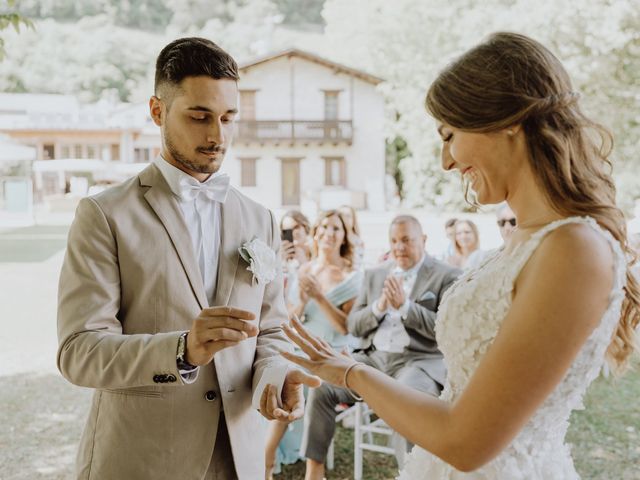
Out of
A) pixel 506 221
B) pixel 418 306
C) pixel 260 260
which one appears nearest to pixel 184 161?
pixel 260 260

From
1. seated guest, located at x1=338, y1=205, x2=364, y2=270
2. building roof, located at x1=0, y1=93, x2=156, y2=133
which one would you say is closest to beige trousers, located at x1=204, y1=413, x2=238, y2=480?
seated guest, located at x1=338, y1=205, x2=364, y2=270

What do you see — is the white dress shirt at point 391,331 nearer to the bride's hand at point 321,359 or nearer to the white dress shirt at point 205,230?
the white dress shirt at point 205,230

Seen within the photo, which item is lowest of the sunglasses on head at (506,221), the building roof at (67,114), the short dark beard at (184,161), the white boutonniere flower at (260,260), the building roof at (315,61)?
the sunglasses on head at (506,221)

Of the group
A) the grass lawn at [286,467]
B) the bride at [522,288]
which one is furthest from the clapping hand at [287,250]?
the bride at [522,288]

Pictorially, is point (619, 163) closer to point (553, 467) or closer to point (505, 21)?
point (505, 21)

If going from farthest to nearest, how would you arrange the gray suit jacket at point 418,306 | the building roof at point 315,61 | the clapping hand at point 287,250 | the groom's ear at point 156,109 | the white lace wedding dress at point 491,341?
the building roof at point 315,61, the clapping hand at point 287,250, the gray suit jacket at point 418,306, the groom's ear at point 156,109, the white lace wedding dress at point 491,341

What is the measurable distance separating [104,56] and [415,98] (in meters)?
15.3

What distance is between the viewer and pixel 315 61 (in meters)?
21.4

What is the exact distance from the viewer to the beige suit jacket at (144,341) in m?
1.65

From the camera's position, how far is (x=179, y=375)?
1625 millimetres

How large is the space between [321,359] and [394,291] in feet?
8.16

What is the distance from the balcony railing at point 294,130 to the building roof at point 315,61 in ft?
5.74

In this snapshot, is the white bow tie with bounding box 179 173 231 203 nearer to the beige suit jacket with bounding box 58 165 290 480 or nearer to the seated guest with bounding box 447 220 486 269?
the beige suit jacket with bounding box 58 165 290 480

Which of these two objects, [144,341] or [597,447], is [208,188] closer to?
[144,341]
